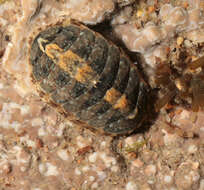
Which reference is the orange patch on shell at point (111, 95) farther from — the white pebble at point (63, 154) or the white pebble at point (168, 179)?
the white pebble at point (168, 179)

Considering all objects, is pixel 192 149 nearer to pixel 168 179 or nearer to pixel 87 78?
pixel 168 179

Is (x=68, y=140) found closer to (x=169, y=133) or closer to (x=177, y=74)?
(x=169, y=133)

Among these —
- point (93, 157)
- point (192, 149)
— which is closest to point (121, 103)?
point (93, 157)

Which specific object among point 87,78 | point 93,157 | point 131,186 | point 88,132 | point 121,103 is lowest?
point 131,186

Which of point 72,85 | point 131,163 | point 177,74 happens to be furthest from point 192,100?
point 72,85

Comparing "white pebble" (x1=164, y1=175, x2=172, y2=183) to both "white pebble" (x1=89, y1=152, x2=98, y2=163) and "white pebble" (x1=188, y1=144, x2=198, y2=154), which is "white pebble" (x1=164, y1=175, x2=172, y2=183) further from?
"white pebble" (x1=89, y1=152, x2=98, y2=163)
